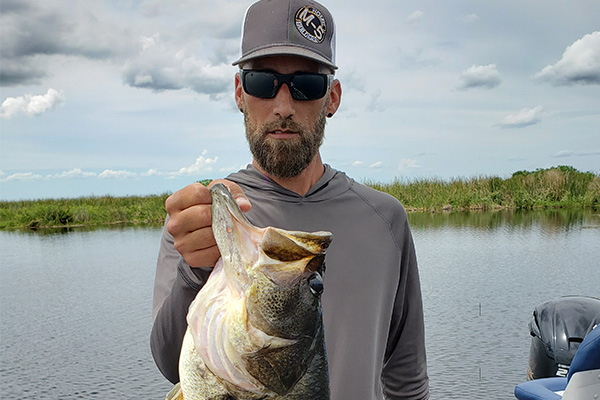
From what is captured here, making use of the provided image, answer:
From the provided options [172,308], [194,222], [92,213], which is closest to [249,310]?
[194,222]

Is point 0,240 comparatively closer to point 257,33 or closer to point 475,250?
point 475,250

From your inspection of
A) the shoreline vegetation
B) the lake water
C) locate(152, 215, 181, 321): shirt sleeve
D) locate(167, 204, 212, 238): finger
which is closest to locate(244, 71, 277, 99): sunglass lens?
locate(152, 215, 181, 321): shirt sleeve

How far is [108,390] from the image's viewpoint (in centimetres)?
896

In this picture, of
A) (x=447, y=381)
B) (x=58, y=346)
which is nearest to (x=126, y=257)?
(x=58, y=346)

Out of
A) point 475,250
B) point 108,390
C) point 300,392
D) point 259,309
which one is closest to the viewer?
point 259,309

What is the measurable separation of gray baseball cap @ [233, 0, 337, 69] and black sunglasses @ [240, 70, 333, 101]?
2.6 inches

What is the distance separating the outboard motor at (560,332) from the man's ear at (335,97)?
2.63 meters

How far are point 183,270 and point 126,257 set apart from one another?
761 inches

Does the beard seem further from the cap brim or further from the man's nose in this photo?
the cap brim

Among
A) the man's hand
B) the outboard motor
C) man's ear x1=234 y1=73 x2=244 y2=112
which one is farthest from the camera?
the outboard motor

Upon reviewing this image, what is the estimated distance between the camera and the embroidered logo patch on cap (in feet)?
6.84

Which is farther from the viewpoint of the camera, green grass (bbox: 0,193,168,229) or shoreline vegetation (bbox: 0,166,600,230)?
green grass (bbox: 0,193,168,229)

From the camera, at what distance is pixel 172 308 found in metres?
1.52

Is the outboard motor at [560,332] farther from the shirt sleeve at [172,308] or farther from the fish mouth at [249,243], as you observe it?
the fish mouth at [249,243]
